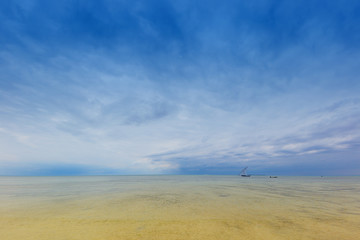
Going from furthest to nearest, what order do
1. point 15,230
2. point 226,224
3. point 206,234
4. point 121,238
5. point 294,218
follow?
1. point 294,218
2. point 226,224
3. point 15,230
4. point 206,234
5. point 121,238

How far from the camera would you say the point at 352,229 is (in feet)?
32.2

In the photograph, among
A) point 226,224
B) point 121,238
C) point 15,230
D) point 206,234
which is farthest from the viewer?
point 226,224

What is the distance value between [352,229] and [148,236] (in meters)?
11.7

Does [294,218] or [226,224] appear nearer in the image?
[226,224]

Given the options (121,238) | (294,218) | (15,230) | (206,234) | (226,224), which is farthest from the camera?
(294,218)

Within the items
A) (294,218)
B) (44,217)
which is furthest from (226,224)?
(44,217)

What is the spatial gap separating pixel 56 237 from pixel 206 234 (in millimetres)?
7518

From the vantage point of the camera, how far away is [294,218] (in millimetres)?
12156

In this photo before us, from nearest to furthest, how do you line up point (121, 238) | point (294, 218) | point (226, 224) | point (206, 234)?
point (121, 238) → point (206, 234) → point (226, 224) → point (294, 218)

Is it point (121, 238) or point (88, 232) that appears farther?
point (88, 232)

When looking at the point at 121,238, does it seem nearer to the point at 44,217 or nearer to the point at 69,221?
the point at 69,221

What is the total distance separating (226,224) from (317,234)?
15.5 feet

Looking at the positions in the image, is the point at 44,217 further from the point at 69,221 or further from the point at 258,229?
the point at 258,229

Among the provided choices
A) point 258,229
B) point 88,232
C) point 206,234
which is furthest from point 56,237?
point 258,229
